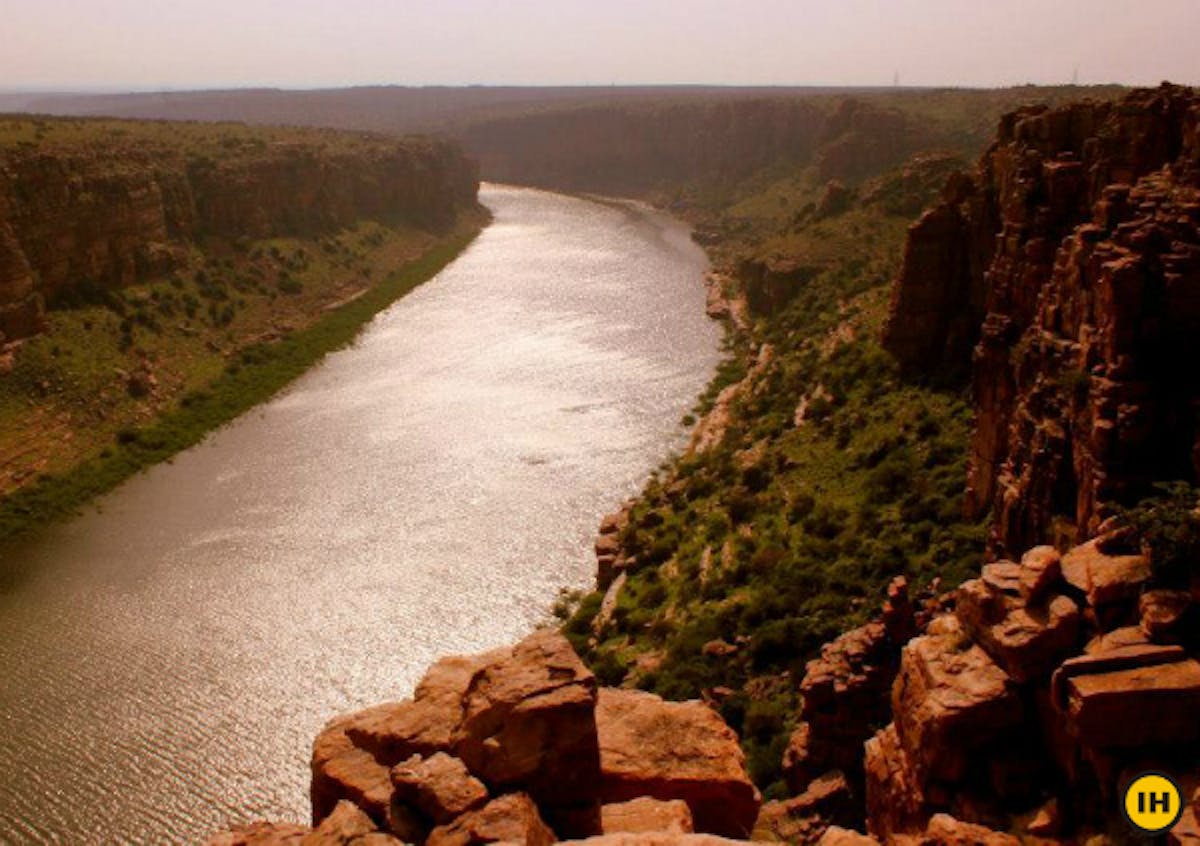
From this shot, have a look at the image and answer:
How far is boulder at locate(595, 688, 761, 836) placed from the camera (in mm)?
14078

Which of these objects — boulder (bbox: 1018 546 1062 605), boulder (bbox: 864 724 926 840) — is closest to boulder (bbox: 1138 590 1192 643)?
boulder (bbox: 1018 546 1062 605)

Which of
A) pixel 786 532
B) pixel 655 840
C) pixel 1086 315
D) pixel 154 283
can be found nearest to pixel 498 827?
pixel 655 840

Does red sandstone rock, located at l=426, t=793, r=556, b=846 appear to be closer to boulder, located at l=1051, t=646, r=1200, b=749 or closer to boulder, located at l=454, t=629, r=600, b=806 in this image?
boulder, located at l=454, t=629, r=600, b=806

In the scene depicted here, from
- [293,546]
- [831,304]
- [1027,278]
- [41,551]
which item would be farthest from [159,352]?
[1027,278]

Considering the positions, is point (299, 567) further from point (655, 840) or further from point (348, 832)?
point (655, 840)

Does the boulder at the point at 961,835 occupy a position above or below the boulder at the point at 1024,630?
below

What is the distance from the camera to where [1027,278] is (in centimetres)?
2572

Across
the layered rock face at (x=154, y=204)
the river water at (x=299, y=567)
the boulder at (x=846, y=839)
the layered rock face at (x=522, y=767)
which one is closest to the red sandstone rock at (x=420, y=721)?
the layered rock face at (x=522, y=767)

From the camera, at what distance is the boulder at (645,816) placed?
1288cm

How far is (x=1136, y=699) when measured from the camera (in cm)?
1122

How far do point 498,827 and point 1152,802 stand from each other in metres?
7.32

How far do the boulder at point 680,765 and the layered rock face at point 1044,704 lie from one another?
2.15 metres

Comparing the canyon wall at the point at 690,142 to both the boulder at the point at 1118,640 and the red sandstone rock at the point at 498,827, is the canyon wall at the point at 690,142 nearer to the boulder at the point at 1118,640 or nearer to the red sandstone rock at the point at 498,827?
the boulder at the point at 1118,640

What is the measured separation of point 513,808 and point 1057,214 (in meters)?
21.8
